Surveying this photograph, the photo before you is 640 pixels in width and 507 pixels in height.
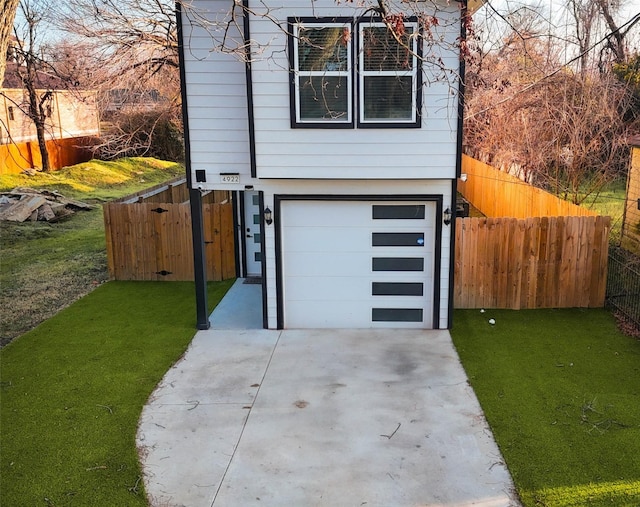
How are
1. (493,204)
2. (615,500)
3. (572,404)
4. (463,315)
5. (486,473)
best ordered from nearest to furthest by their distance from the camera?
(615,500) → (486,473) → (572,404) → (463,315) → (493,204)

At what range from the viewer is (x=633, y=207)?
485 inches

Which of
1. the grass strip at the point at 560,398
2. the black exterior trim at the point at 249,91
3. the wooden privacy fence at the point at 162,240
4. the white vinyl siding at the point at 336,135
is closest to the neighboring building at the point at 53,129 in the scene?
the wooden privacy fence at the point at 162,240

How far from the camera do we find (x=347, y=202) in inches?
348

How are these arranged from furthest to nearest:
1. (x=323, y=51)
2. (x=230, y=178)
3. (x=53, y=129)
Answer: (x=53, y=129) < (x=230, y=178) < (x=323, y=51)

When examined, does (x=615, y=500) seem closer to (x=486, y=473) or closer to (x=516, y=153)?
(x=486, y=473)

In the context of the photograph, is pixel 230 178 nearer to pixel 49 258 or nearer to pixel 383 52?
pixel 383 52

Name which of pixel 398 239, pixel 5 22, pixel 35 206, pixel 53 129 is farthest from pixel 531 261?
pixel 53 129

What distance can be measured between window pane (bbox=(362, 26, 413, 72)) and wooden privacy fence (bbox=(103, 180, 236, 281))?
461 cm

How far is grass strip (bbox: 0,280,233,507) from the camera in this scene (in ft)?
17.7

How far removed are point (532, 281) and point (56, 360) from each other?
24.4ft

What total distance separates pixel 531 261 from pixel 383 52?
4285 millimetres

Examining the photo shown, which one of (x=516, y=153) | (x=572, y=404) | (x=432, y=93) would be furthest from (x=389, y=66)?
(x=516, y=153)

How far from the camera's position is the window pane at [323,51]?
25.7 ft

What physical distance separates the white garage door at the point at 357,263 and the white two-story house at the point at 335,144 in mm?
17
